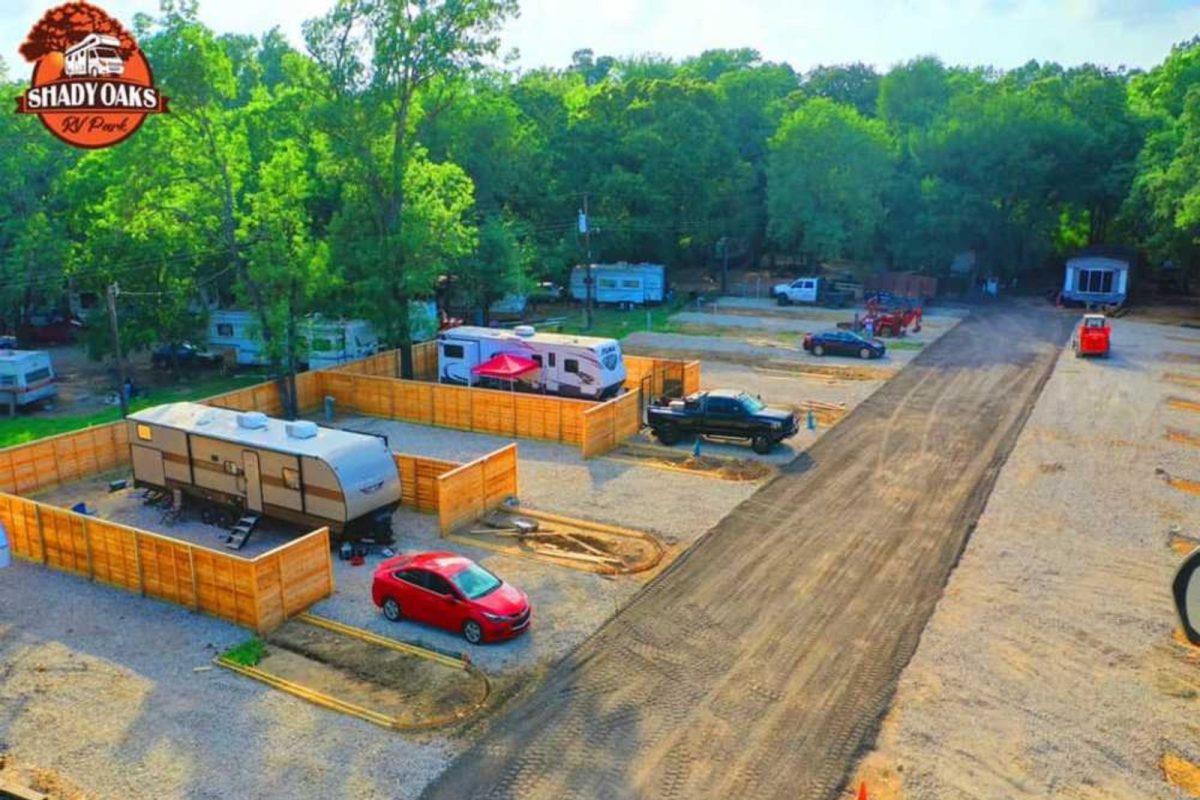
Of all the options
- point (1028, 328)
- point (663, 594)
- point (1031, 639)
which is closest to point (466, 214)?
point (1028, 328)

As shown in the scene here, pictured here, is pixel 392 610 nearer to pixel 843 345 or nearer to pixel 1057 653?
pixel 1057 653

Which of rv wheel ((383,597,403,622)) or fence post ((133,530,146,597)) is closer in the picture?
rv wheel ((383,597,403,622))

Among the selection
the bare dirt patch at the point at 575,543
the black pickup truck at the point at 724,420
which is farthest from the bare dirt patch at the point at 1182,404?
the bare dirt patch at the point at 575,543

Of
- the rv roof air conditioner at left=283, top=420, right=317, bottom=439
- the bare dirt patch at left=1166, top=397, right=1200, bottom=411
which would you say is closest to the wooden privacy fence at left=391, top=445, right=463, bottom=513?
the rv roof air conditioner at left=283, top=420, right=317, bottom=439

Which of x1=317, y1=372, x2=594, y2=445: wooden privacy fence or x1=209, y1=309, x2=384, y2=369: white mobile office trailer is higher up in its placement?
x1=209, y1=309, x2=384, y2=369: white mobile office trailer

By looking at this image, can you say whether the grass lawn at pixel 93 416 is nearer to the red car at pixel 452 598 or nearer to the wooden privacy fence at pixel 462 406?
the wooden privacy fence at pixel 462 406

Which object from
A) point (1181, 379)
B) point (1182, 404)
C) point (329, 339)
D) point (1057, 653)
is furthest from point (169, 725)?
point (1181, 379)

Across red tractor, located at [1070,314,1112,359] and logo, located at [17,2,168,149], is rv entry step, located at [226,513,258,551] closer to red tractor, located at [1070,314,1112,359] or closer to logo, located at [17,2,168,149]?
logo, located at [17,2,168,149]
